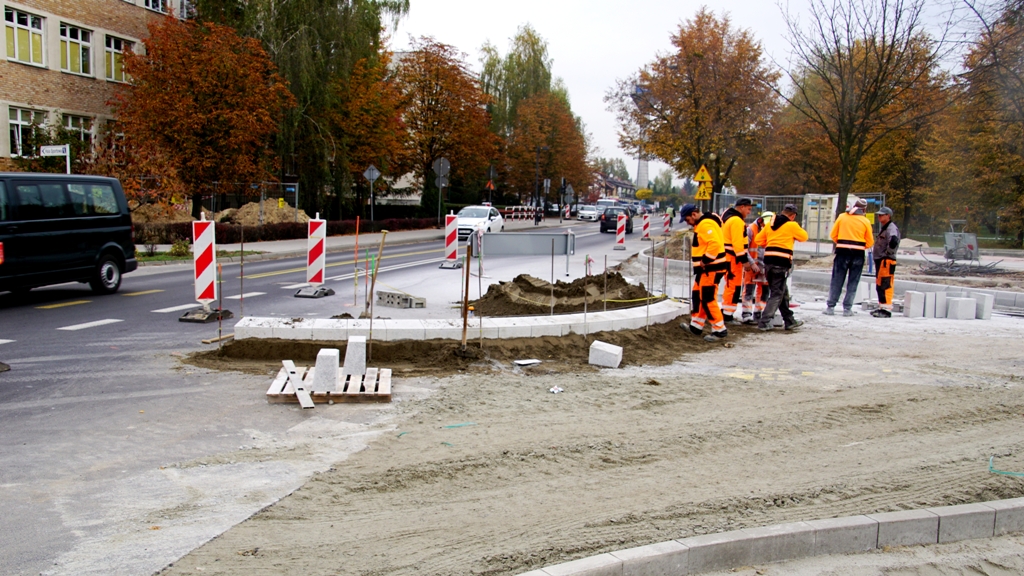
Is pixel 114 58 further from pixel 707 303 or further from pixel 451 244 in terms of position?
pixel 707 303

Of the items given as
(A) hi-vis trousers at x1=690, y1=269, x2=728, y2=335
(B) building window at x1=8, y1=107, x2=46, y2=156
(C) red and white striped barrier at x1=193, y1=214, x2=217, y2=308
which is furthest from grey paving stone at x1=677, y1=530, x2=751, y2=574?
(B) building window at x1=8, y1=107, x2=46, y2=156

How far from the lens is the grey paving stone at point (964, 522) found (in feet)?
14.8

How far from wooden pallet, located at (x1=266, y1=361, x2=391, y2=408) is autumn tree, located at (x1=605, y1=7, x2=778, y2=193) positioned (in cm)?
3097

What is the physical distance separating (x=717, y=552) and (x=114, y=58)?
118 ft

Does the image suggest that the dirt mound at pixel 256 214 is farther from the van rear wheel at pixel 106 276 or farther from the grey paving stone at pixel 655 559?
the grey paving stone at pixel 655 559

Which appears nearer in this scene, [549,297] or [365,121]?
[549,297]

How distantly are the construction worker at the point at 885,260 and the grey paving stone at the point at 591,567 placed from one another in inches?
415

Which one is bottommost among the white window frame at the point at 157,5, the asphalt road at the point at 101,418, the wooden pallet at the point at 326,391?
the asphalt road at the point at 101,418

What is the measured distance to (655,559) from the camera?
151 inches

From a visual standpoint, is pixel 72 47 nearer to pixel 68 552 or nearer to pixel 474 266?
pixel 474 266

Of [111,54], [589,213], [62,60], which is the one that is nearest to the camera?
[62,60]

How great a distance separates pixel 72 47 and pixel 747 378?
32.0 m

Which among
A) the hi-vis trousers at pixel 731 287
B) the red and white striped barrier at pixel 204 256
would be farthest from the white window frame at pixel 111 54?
the hi-vis trousers at pixel 731 287

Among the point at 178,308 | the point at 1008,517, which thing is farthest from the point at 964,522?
the point at 178,308
